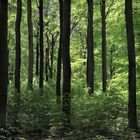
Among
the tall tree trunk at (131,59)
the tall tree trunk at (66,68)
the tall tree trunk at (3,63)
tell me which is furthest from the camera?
the tall tree trunk at (66,68)

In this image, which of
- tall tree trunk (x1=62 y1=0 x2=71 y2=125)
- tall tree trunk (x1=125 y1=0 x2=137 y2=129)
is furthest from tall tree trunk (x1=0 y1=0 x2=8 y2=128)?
tall tree trunk (x1=125 y1=0 x2=137 y2=129)

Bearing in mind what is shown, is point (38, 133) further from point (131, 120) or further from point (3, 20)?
point (3, 20)

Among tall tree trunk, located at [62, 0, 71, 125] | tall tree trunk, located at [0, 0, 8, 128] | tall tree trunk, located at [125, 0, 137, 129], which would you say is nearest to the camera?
tall tree trunk, located at [0, 0, 8, 128]

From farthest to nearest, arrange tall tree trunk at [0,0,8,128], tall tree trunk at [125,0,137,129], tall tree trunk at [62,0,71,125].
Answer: tall tree trunk at [62,0,71,125] < tall tree trunk at [125,0,137,129] < tall tree trunk at [0,0,8,128]

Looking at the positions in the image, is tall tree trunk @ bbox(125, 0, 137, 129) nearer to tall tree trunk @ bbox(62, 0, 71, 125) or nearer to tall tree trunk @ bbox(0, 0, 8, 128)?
tall tree trunk @ bbox(62, 0, 71, 125)

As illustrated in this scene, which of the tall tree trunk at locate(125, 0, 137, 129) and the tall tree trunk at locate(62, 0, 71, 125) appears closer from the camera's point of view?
the tall tree trunk at locate(125, 0, 137, 129)

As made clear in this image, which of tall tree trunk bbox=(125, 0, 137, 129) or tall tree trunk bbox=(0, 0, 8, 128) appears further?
tall tree trunk bbox=(125, 0, 137, 129)

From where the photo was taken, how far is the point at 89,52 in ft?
80.5

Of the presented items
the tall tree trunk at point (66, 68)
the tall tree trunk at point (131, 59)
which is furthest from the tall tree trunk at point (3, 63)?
the tall tree trunk at point (131, 59)

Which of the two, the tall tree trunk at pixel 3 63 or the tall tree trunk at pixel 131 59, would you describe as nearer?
the tall tree trunk at pixel 3 63

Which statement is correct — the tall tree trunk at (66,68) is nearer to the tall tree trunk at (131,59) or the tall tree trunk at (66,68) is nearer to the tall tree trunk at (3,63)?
the tall tree trunk at (131,59)

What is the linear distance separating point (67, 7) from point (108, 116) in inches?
193

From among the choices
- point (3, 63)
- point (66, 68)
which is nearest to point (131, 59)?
point (66, 68)

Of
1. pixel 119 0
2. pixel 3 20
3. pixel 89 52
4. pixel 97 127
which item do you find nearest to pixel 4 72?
pixel 3 20
